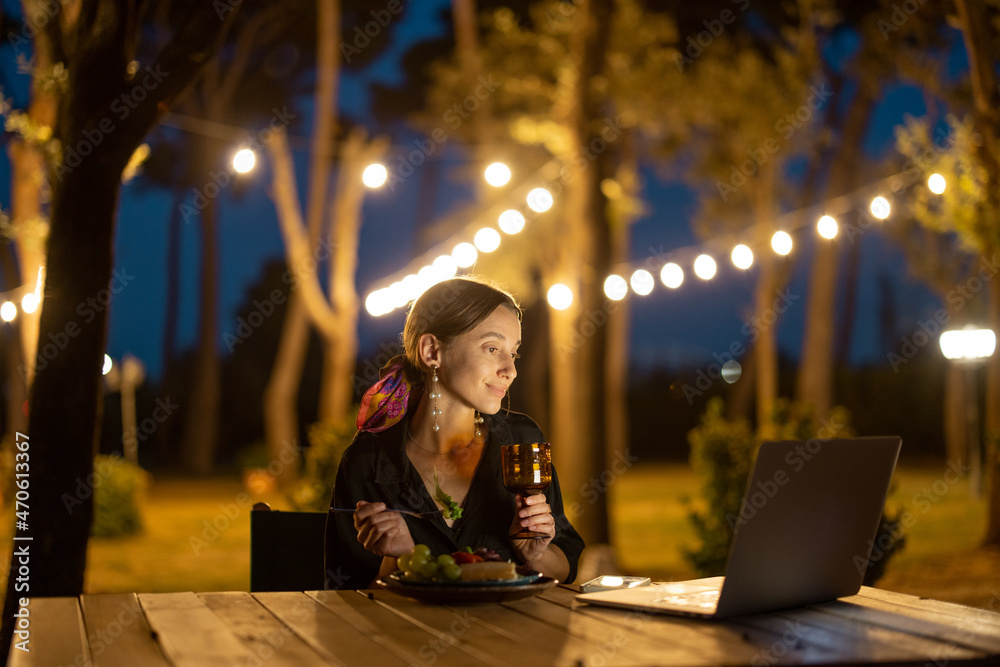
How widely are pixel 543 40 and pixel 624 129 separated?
1.75 meters

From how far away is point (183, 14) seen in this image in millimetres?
3869

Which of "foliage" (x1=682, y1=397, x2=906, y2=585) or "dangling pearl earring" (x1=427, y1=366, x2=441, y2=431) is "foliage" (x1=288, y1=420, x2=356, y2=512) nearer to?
"foliage" (x1=682, y1=397, x2=906, y2=585)

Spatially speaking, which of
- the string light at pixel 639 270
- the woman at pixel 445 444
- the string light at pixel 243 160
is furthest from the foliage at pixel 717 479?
the woman at pixel 445 444

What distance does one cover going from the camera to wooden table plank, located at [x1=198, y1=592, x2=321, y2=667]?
5.83 ft

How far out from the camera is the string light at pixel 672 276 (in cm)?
916

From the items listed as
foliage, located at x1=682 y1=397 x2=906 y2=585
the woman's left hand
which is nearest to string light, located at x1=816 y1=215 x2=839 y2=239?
foliage, located at x1=682 y1=397 x2=906 y2=585

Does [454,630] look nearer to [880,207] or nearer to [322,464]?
[322,464]

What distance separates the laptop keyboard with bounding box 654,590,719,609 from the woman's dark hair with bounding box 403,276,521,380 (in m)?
0.98

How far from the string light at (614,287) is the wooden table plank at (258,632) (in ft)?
20.0

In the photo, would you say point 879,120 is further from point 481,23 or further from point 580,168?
point 580,168

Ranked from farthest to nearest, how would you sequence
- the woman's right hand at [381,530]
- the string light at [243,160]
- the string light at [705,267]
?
the string light at [705,267] < the string light at [243,160] < the woman's right hand at [381,530]

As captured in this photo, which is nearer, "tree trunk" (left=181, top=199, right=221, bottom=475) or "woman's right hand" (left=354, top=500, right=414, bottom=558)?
"woman's right hand" (left=354, top=500, right=414, bottom=558)

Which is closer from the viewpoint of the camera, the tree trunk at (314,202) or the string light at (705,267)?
the string light at (705,267)

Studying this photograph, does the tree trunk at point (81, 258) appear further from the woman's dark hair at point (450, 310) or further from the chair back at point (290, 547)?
the woman's dark hair at point (450, 310)
